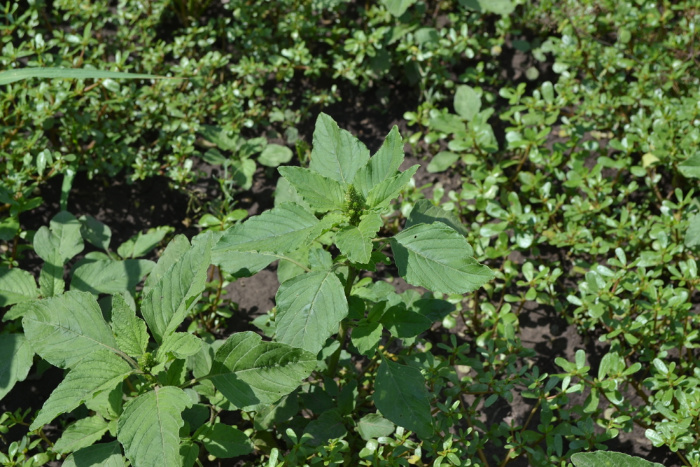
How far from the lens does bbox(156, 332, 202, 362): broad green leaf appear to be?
7.13ft

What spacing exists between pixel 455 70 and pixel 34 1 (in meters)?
2.88

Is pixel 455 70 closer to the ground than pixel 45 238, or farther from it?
farther from it

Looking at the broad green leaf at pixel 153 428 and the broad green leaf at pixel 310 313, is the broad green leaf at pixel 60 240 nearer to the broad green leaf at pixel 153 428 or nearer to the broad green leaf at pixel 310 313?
the broad green leaf at pixel 153 428

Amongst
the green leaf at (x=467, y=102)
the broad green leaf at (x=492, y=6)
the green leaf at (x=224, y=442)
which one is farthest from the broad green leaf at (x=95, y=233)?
the broad green leaf at (x=492, y=6)

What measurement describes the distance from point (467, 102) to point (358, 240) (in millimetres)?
2109

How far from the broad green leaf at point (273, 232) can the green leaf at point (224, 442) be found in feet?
2.63

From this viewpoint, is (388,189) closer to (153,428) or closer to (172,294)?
(172,294)

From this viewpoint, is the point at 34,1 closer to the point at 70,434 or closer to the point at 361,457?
the point at 70,434

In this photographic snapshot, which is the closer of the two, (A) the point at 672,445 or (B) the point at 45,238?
(A) the point at 672,445

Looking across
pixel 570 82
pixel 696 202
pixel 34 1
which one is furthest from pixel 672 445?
pixel 34 1

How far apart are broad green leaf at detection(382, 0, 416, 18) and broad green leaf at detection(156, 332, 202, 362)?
8.96 ft

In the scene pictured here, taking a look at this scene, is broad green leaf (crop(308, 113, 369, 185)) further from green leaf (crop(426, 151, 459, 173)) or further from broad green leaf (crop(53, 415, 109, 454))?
green leaf (crop(426, 151, 459, 173))

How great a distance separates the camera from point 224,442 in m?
2.49

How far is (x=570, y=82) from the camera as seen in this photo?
13.0 ft
